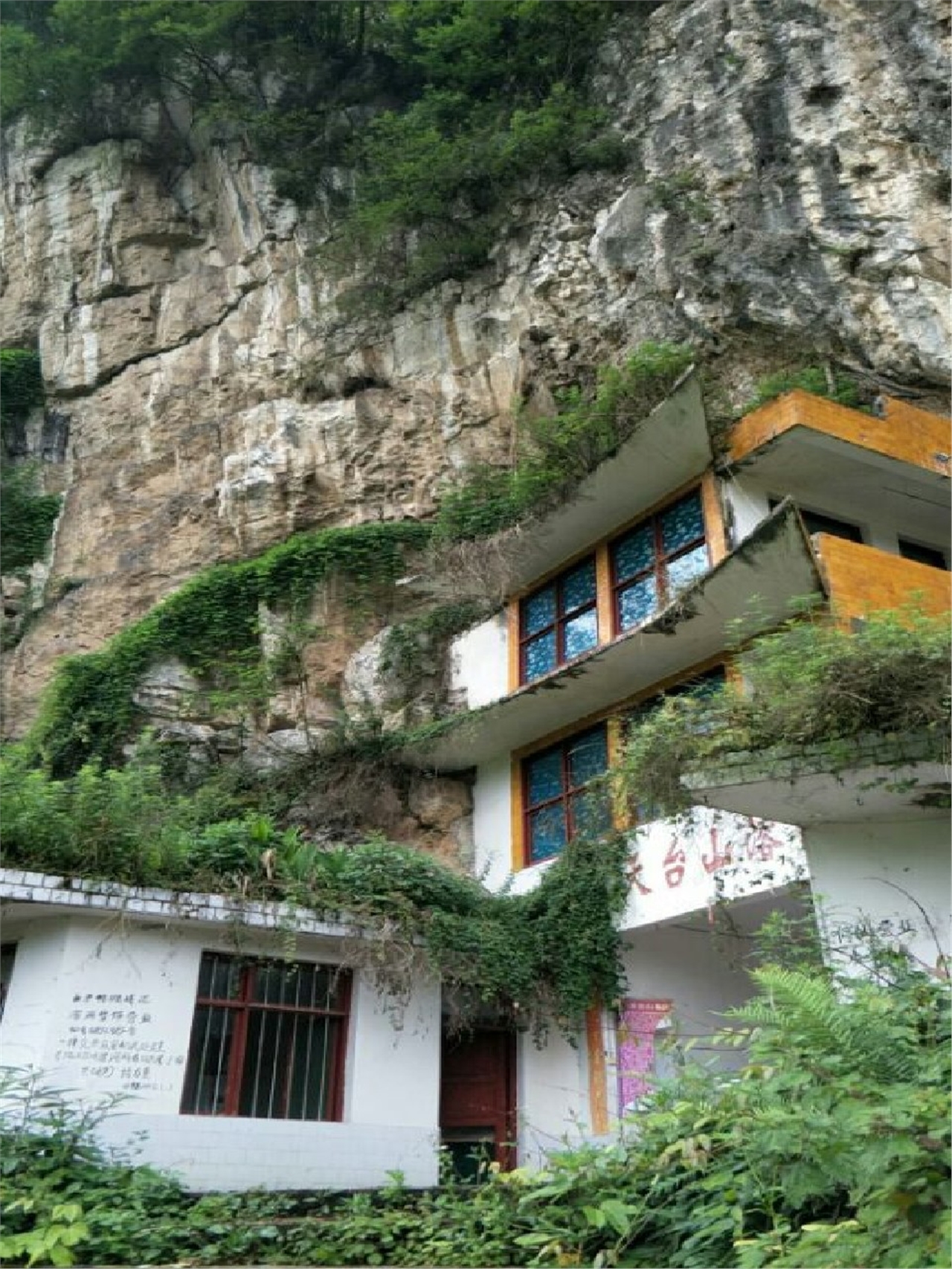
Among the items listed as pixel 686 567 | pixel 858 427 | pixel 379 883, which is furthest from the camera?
pixel 686 567

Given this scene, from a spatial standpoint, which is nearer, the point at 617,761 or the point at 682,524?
the point at 617,761

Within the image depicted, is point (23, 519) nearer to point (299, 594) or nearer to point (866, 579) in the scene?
point (299, 594)

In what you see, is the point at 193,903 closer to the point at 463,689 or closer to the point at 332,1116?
the point at 332,1116

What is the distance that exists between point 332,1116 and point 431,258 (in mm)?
14178

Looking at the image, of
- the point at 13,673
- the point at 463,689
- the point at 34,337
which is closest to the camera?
the point at 463,689

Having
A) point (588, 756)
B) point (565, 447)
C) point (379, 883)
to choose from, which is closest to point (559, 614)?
point (588, 756)

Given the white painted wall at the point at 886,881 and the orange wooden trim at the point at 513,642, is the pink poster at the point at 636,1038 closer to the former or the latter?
the white painted wall at the point at 886,881

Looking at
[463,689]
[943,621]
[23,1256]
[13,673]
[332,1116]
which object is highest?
[13,673]

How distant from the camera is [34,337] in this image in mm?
22094

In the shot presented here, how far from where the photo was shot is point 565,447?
526 inches

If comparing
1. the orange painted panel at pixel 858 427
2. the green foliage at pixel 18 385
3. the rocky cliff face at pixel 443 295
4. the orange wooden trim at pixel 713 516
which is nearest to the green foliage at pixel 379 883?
the orange wooden trim at pixel 713 516

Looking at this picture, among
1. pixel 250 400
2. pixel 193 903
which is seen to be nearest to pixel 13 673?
pixel 250 400

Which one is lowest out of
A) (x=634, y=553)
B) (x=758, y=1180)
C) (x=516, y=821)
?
(x=758, y=1180)

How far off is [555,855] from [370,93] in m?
16.6
